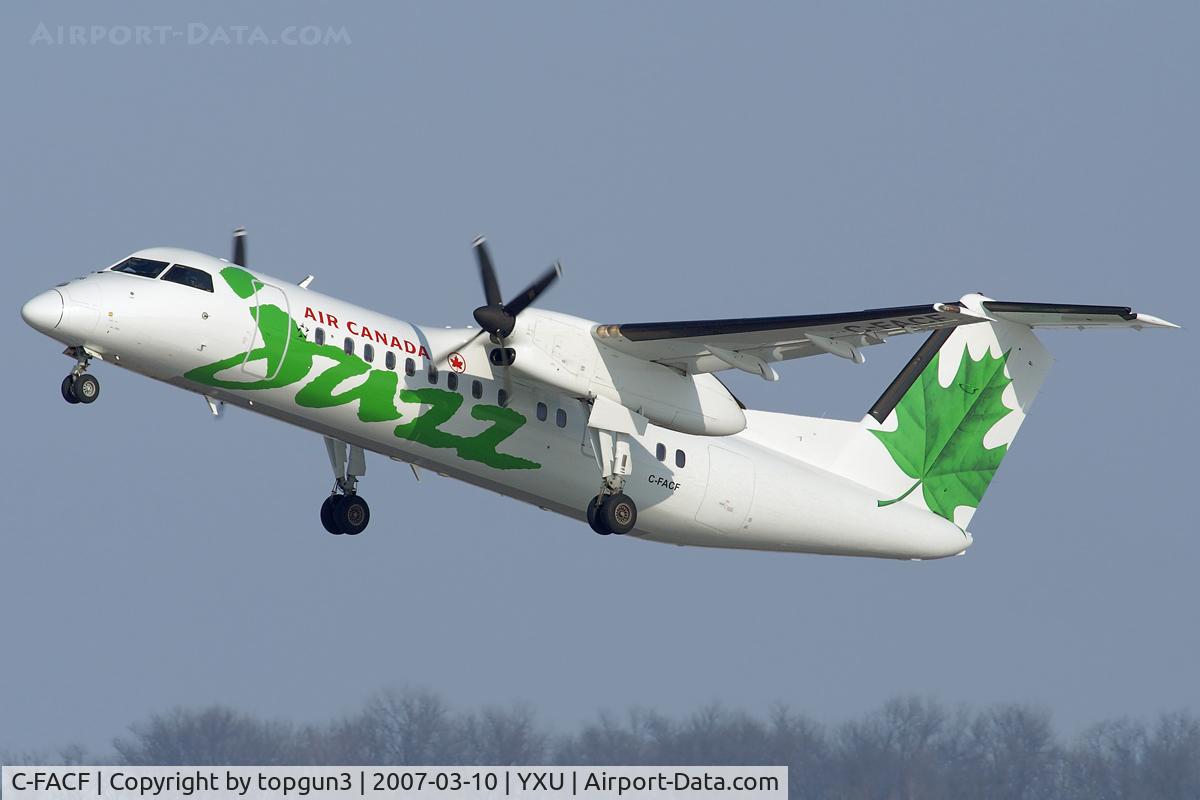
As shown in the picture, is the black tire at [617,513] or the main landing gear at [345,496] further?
the main landing gear at [345,496]

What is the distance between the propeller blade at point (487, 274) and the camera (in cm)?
2247

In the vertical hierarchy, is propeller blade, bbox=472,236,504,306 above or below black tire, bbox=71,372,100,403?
above

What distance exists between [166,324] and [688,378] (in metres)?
6.11

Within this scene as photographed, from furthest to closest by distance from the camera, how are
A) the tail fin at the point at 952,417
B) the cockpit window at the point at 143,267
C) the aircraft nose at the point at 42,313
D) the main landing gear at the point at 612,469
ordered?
the tail fin at the point at 952,417 < the main landing gear at the point at 612,469 < the cockpit window at the point at 143,267 < the aircraft nose at the point at 42,313

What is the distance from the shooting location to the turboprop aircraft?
2088 centimetres

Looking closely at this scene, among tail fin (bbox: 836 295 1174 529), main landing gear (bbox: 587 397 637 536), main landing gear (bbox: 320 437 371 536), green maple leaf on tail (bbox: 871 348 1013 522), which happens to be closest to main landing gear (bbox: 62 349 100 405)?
main landing gear (bbox: 320 437 371 536)

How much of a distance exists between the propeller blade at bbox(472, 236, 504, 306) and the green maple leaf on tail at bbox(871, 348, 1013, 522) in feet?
19.1

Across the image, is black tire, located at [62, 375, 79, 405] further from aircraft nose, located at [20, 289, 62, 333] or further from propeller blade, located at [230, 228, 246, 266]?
propeller blade, located at [230, 228, 246, 266]

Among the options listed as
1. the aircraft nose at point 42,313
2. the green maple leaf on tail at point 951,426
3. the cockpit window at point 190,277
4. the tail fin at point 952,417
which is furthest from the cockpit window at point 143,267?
the green maple leaf on tail at point 951,426

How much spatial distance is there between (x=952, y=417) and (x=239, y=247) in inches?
373

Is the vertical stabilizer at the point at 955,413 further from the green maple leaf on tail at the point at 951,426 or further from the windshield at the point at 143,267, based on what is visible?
the windshield at the point at 143,267

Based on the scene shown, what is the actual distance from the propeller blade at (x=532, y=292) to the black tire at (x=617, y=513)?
96.1 inches

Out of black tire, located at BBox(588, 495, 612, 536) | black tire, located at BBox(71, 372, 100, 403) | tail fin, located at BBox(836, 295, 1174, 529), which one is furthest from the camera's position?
tail fin, located at BBox(836, 295, 1174, 529)

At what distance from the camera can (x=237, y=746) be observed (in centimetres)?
3089
